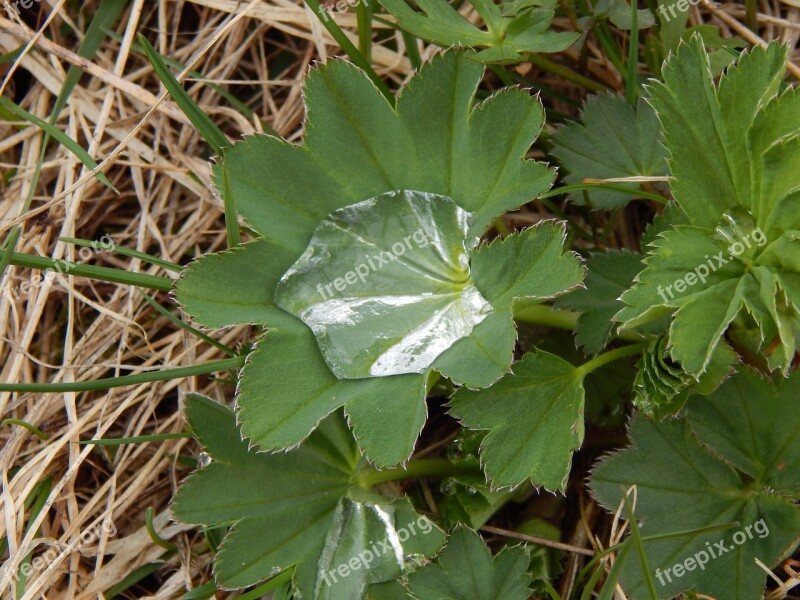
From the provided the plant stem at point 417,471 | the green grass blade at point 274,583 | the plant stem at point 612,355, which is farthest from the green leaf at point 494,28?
the green grass blade at point 274,583

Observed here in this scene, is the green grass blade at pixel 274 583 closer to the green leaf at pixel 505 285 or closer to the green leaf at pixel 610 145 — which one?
the green leaf at pixel 505 285

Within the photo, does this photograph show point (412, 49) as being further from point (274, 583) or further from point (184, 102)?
point (274, 583)

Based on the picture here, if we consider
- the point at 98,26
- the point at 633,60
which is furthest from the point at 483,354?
the point at 98,26

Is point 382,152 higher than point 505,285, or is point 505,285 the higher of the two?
point 382,152

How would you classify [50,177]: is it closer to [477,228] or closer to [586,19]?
[477,228]

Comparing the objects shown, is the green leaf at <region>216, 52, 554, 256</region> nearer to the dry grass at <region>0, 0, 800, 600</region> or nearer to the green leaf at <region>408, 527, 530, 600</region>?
the dry grass at <region>0, 0, 800, 600</region>
